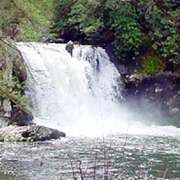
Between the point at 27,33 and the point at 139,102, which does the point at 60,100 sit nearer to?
the point at 139,102

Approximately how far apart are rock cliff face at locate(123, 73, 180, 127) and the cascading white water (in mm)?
633

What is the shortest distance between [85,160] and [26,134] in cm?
262

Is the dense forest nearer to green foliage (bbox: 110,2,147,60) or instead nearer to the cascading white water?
green foliage (bbox: 110,2,147,60)

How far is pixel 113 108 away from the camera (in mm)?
15211

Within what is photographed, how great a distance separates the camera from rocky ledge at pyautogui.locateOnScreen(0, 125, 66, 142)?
31.0 feet

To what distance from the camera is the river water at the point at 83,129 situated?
6.72m

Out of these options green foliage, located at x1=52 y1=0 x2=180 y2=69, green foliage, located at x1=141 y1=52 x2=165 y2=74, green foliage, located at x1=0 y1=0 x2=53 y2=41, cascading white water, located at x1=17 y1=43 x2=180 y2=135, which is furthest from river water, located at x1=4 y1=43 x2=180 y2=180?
green foliage, located at x1=141 y1=52 x2=165 y2=74

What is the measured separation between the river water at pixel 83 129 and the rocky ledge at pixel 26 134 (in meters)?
0.32

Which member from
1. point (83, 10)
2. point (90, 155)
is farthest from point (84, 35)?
point (90, 155)

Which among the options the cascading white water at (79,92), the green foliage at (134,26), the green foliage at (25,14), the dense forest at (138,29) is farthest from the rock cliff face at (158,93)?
the green foliage at (25,14)

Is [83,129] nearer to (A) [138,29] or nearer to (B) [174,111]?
(B) [174,111]

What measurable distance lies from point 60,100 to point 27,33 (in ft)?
26.4

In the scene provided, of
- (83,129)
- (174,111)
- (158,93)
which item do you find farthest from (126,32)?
(83,129)

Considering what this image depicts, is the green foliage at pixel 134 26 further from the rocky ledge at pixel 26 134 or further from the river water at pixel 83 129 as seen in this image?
the rocky ledge at pixel 26 134
